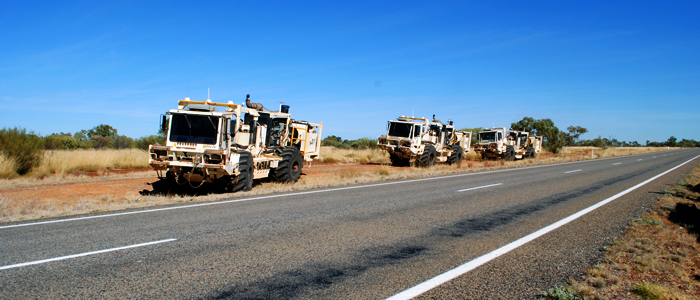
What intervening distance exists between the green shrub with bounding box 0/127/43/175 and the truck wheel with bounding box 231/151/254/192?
10170 millimetres

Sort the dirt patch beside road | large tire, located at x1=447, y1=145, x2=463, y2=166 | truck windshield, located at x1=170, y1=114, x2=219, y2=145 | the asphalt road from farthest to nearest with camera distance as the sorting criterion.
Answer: large tire, located at x1=447, y1=145, x2=463, y2=166, truck windshield, located at x1=170, y1=114, x2=219, y2=145, the dirt patch beside road, the asphalt road

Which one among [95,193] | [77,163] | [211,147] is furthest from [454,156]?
[77,163]

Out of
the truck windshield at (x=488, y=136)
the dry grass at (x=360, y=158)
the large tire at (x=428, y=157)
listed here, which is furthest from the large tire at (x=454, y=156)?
the truck windshield at (x=488, y=136)

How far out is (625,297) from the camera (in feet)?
13.2

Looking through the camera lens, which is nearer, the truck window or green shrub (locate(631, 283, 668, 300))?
green shrub (locate(631, 283, 668, 300))

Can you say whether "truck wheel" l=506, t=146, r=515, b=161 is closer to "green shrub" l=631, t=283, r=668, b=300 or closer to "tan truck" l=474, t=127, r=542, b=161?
"tan truck" l=474, t=127, r=542, b=161

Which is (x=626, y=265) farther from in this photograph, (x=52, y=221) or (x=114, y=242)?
(x=52, y=221)

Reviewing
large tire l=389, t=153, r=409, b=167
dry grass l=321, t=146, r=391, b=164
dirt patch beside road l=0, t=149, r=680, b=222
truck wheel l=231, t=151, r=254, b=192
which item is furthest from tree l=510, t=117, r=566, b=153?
truck wheel l=231, t=151, r=254, b=192

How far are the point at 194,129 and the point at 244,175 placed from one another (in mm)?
1898

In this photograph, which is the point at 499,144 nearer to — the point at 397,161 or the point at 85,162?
the point at 397,161

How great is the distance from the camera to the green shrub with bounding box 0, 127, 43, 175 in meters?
15.8

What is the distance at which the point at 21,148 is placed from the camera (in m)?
16.2

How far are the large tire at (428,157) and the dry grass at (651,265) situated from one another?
15.4 metres

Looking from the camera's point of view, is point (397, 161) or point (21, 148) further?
point (397, 161)
